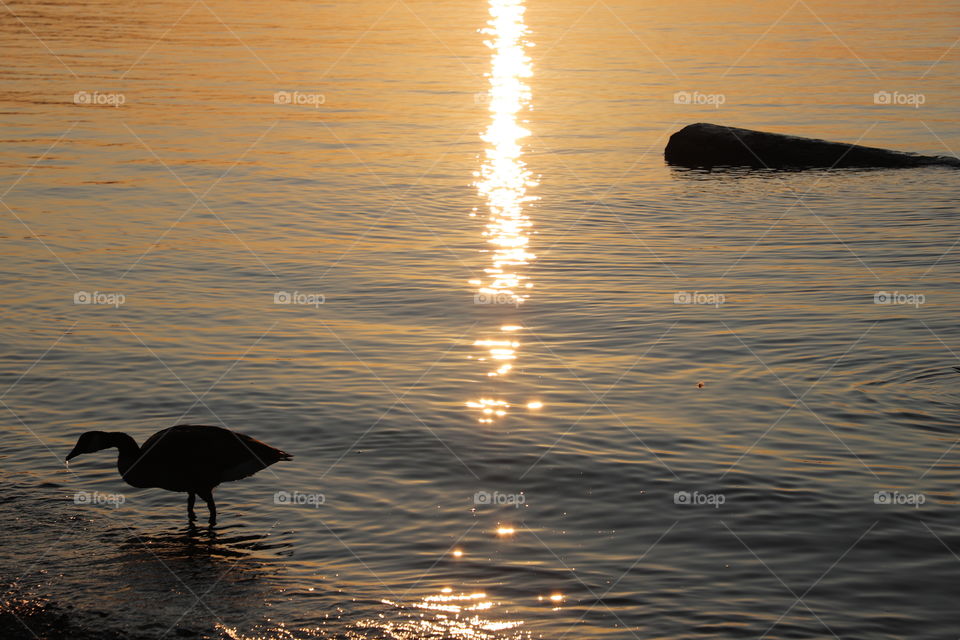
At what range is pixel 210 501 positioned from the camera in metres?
9.79

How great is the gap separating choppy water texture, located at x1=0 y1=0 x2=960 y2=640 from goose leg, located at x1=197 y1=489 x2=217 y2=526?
0.14 metres

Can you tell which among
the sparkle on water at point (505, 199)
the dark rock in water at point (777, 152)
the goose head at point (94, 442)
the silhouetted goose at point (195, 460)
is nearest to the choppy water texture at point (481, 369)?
the sparkle on water at point (505, 199)

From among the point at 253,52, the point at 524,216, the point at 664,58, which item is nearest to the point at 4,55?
the point at 253,52

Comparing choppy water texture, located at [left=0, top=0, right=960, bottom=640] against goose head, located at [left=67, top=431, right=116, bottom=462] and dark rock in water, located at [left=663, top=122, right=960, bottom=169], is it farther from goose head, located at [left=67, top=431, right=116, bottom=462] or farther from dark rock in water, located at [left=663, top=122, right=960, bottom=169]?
dark rock in water, located at [left=663, top=122, right=960, bottom=169]

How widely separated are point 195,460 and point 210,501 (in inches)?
15.5

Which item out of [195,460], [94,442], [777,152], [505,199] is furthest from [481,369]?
[777,152]

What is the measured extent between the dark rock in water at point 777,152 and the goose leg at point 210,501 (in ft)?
60.1

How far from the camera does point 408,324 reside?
15203 millimetres

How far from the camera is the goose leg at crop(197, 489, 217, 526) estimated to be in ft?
31.9

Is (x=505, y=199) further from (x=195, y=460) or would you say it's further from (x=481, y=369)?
(x=195, y=460)

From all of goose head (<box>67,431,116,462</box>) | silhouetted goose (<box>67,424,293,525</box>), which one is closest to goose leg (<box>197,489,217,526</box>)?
silhouetted goose (<box>67,424,293,525</box>)

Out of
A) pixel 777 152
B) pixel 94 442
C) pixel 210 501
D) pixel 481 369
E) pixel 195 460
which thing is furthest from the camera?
pixel 777 152

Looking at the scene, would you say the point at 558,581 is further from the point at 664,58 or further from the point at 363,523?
the point at 664,58

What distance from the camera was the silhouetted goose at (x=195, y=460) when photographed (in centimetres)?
966
